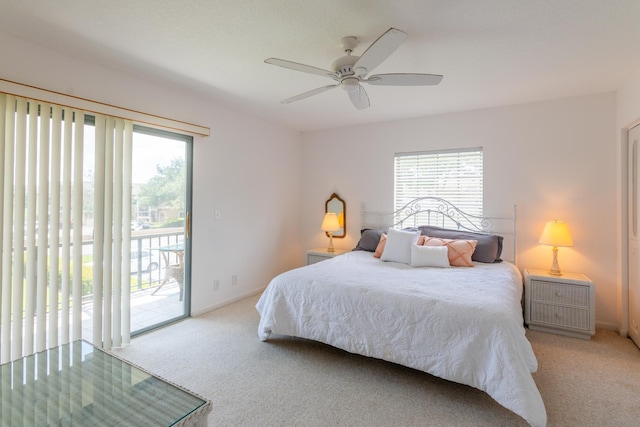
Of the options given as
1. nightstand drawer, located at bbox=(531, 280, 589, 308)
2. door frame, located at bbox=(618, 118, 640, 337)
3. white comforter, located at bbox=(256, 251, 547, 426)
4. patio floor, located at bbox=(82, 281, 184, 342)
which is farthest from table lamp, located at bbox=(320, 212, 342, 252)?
door frame, located at bbox=(618, 118, 640, 337)

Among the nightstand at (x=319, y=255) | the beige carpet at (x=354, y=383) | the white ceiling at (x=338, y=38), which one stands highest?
the white ceiling at (x=338, y=38)

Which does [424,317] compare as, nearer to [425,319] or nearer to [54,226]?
[425,319]

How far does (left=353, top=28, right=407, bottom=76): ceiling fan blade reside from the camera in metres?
1.60

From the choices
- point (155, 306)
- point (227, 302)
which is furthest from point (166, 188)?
point (227, 302)

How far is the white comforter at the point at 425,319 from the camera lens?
1.79 metres

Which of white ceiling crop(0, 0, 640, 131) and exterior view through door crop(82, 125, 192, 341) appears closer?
white ceiling crop(0, 0, 640, 131)

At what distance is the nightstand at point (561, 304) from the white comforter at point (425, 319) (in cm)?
33

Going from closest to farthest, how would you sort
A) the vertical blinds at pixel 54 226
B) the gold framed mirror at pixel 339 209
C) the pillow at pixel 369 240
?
1. the vertical blinds at pixel 54 226
2. the pillow at pixel 369 240
3. the gold framed mirror at pixel 339 209

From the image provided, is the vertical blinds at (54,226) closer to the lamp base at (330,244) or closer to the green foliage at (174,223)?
the green foliage at (174,223)

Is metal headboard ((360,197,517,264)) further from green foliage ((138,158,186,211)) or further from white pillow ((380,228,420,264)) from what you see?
green foliage ((138,158,186,211))

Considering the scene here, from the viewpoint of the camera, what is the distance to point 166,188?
322 centimetres

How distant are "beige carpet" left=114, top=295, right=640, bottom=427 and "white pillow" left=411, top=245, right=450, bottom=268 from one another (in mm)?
1070

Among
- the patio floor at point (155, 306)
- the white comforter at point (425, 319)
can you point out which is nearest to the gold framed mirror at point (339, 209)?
the white comforter at point (425, 319)

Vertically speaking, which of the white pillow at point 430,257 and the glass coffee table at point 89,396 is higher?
the white pillow at point 430,257
